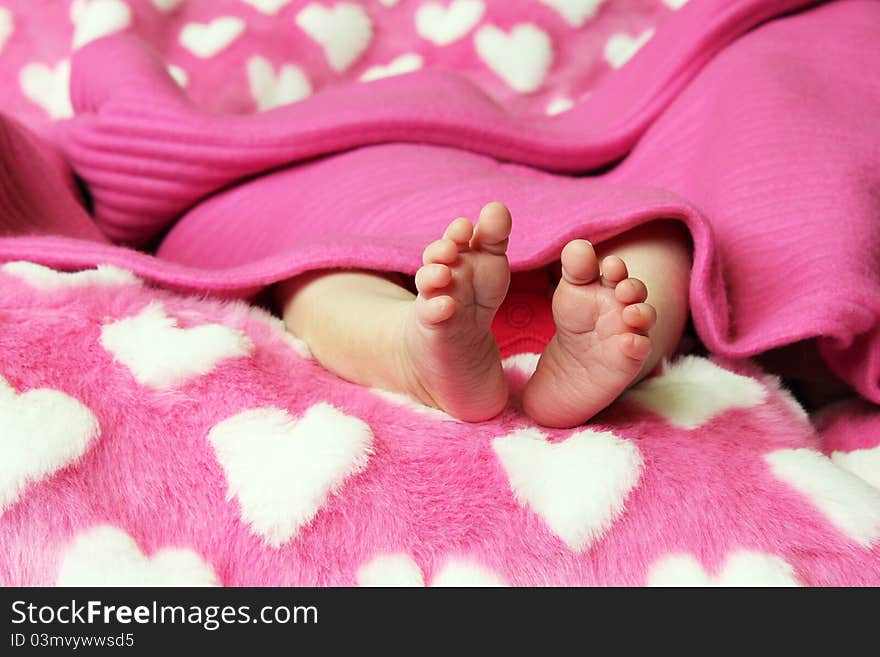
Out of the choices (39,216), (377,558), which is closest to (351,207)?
(39,216)

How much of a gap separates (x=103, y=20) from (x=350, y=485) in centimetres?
97

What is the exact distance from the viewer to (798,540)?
63 centimetres

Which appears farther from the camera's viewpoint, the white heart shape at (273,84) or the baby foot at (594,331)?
the white heart shape at (273,84)

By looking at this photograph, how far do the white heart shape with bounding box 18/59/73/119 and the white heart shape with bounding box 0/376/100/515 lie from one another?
84 centimetres

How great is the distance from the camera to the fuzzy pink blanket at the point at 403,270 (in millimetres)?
616

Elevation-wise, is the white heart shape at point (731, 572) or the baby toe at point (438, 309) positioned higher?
the baby toe at point (438, 309)

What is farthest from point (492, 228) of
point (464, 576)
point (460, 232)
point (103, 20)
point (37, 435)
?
point (103, 20)

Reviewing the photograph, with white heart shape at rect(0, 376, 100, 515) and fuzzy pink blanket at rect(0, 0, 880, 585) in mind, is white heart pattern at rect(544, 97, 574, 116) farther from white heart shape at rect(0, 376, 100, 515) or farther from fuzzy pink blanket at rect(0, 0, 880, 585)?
white heart shape at rect(0, 376, 100, 515)

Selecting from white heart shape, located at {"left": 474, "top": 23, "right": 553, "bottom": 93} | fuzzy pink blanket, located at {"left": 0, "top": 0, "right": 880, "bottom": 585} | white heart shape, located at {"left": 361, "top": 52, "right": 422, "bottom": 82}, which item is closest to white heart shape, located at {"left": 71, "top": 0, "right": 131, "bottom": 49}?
fuzzy pink blanket, located at {"left": 0, "top": 0, "right": 880, "bottom": 585}

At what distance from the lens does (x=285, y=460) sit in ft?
2.10

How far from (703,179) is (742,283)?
0.15 metres

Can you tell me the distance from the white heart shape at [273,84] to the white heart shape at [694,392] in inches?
30.6

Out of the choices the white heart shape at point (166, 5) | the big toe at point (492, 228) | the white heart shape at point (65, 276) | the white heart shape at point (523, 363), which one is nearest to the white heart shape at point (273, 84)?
the white heart shape at point (166, 5)

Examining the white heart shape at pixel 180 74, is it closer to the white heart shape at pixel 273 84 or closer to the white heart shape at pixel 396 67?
the white heart shape at pixel 273 84
